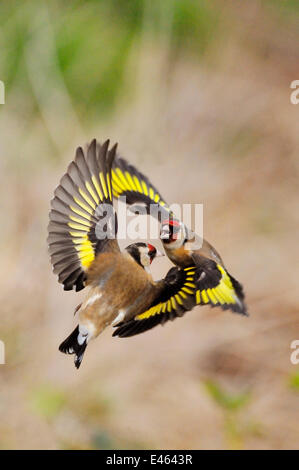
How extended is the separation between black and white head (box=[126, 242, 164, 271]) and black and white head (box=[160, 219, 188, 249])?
0.02 metres

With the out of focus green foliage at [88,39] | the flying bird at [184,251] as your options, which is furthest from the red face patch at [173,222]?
the out of focus green foliage at [88,39]

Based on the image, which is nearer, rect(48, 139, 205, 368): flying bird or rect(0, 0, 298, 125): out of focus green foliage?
rect(48, 139, 205, 368): flying bird

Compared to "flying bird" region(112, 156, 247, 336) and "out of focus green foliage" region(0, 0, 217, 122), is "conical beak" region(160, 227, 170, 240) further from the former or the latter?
"out of focus green foliage" region(0, 0, 217, 122)

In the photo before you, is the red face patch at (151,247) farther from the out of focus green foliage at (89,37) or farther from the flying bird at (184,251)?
the out of focus green foliage at (89,37)

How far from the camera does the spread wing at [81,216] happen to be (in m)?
0.99

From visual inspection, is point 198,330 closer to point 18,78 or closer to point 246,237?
point 246,237

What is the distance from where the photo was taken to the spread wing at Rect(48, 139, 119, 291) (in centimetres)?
99

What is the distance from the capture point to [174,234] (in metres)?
1.03

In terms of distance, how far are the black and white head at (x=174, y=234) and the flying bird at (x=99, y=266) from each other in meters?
0.02

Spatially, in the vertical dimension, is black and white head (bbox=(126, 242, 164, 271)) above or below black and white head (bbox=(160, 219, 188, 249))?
below

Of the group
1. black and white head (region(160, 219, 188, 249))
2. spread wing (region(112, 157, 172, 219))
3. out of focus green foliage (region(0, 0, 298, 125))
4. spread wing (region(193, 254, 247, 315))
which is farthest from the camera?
out of focus green foliage (region(0, 0, 298, 125))

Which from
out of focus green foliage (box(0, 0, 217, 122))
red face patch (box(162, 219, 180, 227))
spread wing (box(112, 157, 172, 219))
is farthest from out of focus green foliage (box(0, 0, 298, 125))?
red face patch (box(162, 219, 180, 227))

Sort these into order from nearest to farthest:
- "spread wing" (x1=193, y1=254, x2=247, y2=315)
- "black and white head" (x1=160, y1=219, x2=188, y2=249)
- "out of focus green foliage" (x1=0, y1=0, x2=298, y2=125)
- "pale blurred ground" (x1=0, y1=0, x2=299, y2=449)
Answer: "spread wing" (x1=193, y1=254, x2=247, y2=315), "black and white head" (x1=160, y1=219, x2=188, y2=249), "pale blurred ground" (x1=0, y1=0, x2=299, y2=449), "out of focus green foliage" (x1=0, y1=0, x2=298, y2=125)

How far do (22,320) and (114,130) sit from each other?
Answer: 57 cm
